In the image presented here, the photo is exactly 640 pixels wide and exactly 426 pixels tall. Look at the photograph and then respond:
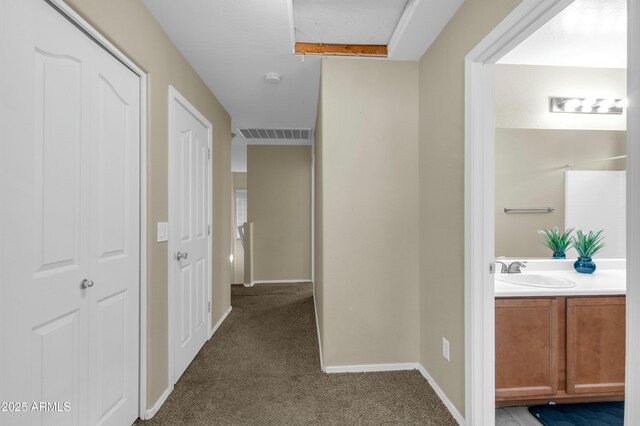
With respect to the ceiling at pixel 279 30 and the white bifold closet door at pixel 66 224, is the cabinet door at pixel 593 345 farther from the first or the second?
the white bifold closet door at pixel 66 224

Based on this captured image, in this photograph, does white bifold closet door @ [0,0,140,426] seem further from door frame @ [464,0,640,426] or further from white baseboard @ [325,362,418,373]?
door frame @ [464,0,640,426]

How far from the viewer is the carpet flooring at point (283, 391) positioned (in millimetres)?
1740

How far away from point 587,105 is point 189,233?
3.20 meters

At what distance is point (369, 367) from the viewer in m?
2.26

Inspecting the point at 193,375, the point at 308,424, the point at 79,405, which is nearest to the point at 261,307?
the point at 193,375

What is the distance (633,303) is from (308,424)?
5.19 feet

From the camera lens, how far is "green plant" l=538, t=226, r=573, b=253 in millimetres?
2162

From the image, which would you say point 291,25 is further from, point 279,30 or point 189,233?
point 189,233

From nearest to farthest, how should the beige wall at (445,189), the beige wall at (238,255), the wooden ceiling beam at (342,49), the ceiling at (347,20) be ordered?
the beige wall at (445,189) < the ceiling at (347,20) < the wooden ceiling beam at (342,49) < the beige wall at (238,255)

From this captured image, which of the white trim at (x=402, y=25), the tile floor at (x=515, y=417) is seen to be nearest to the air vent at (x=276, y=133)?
the white trim at (x=402, y=25)

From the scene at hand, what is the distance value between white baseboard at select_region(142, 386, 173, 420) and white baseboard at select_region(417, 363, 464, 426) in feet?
5.78

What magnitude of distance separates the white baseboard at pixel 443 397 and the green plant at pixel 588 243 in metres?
1.38

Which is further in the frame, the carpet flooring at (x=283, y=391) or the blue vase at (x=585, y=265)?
the blue vase at (x=585, y=265)

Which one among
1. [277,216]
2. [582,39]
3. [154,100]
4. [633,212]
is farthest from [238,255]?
[633,212]
